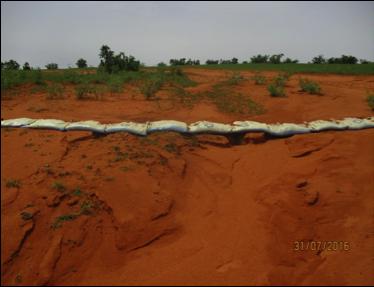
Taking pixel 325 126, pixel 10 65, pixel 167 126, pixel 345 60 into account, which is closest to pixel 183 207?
pixel 167 126

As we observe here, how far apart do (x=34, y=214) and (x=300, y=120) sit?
4.54 metres

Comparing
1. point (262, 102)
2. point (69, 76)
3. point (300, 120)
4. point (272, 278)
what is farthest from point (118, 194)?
point (69, 76)

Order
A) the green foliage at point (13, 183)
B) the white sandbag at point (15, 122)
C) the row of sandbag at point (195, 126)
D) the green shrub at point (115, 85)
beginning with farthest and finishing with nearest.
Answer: the green shrub at point (115, 85) < the row of sandbag at point (195, 126) < the white sandbag at point (15, 122) < the green foliage at point (13, 183)

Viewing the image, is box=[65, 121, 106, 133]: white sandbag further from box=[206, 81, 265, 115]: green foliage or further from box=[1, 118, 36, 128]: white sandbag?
box=[206, 81, 265, 115]: green foliage

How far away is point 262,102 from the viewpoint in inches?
276

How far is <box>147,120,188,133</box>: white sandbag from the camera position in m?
4.73

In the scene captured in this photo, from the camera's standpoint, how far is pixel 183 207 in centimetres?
373

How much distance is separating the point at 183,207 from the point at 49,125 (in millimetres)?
2228

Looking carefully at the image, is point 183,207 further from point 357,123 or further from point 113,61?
point 113,61

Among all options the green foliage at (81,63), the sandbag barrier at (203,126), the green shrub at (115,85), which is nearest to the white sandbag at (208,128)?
the sandbag barrier at (203,126)

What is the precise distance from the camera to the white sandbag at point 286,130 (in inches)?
203

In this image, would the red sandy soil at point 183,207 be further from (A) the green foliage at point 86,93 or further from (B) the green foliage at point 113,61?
(B) the green foliage at point 113,61

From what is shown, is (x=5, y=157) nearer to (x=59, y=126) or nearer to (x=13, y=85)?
(x=59, y=126)

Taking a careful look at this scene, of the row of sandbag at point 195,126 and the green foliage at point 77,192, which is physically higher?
the row of sandbag at point 195,126
